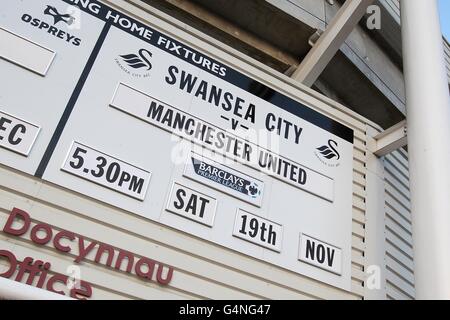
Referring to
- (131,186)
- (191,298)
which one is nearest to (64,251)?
(131,186)

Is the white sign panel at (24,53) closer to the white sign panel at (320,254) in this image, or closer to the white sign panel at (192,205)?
the white sign panel at (192,205)

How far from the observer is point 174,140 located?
3.38m

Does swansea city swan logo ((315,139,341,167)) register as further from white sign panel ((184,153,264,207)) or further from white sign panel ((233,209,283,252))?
white sign panel ((233,209,283,252))

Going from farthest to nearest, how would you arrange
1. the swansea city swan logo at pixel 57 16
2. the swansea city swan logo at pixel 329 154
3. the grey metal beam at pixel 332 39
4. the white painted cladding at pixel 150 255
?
the grey metal beam at pixel 332 39
the swansea city swan logo at pixel 329 154
the swansea city swan logo at pixel 57 16
the white painted cladding at pixel 150 255

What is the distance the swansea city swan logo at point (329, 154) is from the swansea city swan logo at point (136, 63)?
1740mm

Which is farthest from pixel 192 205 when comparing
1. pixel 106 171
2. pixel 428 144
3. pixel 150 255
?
pixel 428 144

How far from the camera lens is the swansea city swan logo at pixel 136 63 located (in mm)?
3492

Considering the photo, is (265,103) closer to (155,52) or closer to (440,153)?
(155,52)

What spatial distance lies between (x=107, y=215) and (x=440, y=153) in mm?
2702

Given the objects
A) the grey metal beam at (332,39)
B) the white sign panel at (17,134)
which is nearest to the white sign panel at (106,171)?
the white sign panel at (17,134)

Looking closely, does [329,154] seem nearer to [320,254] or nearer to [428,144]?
[428,144]

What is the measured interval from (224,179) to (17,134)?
1509mm

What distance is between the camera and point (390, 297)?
12.5 feet

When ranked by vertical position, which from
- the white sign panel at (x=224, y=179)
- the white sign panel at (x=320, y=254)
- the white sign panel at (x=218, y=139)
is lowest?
the white sign panel at (x=320, y=254)
